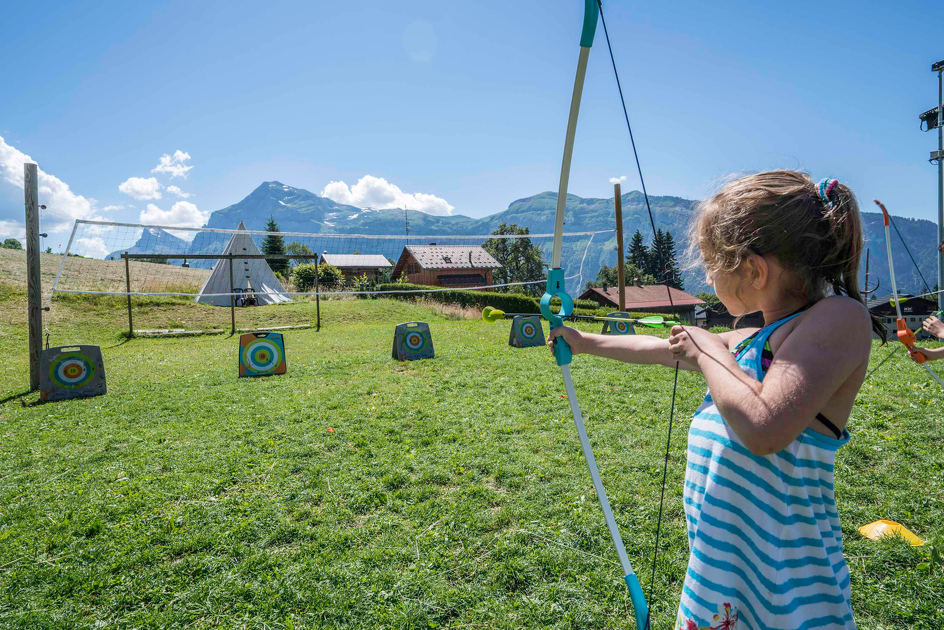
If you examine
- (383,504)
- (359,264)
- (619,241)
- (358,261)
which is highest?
(358,261)

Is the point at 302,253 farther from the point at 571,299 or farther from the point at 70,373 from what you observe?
the point at 571,299

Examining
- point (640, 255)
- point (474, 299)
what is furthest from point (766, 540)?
point (474, 299)

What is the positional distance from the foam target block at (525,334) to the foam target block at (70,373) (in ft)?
19.8

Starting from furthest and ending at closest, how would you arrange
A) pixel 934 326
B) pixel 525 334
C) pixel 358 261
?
pixel 358 261, pixel 525 334, pixel 934 326

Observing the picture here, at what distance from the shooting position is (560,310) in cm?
140

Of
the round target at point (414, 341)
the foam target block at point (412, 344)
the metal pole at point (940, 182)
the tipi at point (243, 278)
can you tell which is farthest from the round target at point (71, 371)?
the metal pole at point (940, 182)

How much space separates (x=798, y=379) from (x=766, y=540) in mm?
338

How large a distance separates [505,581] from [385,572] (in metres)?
0.56

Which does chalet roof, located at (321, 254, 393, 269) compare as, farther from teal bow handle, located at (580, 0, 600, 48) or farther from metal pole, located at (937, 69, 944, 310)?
teal bow handle, located at (580, 0, 600, 48)

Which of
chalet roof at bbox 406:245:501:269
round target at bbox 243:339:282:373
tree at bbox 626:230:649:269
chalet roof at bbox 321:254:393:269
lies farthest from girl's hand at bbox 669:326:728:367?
chalet roof at bbox 321:254:393:269

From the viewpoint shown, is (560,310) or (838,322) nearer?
(838,322)

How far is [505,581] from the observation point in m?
2.29

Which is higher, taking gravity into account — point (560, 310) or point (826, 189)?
point (826, 189)

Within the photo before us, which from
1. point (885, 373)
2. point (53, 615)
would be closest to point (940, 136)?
point (885, 373)
